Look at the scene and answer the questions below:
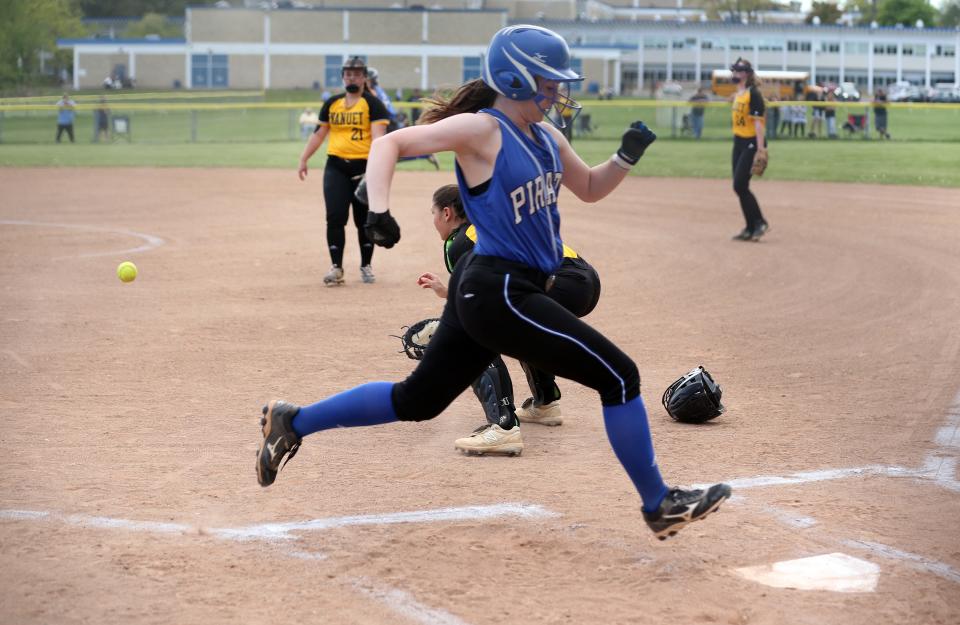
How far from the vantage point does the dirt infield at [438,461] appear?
13.5 feet

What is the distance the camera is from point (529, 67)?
4.47 metres

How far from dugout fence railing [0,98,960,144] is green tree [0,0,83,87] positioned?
561cm

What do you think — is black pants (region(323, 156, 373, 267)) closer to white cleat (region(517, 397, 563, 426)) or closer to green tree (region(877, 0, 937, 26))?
white cleat (region(517, 397, 563, 426))

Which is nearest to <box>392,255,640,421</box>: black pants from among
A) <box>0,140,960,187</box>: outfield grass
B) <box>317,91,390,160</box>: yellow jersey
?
<box>317,91,390,160</box>: yellow jersey

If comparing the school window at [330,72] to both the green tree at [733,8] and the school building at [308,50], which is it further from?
the green tree at [733,8]

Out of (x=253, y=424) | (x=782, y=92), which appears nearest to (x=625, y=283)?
(x=253, y=424)

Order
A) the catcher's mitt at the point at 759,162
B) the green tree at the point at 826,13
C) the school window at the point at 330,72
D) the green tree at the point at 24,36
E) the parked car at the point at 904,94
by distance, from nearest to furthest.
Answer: the catcher's mitt at the point at 759,162 < the green tree at the point at 24,36 < the parked car at the point at 904,94 < the school window at the point at 330,72 < the green tree at the point at 826,13

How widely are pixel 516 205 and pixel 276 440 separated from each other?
1439 millimetres

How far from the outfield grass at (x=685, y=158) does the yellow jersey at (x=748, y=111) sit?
31.5ft

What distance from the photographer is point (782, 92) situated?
6191 cm

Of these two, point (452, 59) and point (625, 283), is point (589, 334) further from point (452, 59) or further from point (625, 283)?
point (452, 59)

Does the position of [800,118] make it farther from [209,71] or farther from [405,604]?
[209,71]

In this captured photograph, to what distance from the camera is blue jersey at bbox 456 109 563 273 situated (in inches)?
174

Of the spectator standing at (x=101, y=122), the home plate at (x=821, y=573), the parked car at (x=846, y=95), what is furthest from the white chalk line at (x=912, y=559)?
the parked car at (x=846, y=95)
